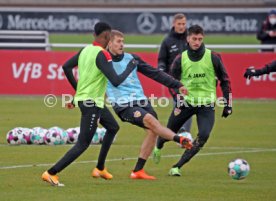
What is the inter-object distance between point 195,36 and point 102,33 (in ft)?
6.55

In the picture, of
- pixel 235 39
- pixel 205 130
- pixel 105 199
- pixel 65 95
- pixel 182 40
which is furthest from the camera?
pixel 235 39

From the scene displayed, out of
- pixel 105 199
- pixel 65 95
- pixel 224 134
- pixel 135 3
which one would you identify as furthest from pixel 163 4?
pixel 105 199

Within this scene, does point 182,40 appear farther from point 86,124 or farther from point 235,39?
point 235,39

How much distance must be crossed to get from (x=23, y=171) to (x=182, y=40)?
5.52 metres

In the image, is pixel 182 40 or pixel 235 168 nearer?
pixel 235 168

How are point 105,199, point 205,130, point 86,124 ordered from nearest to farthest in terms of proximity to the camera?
point 105,199
point 86,124
point 205,130

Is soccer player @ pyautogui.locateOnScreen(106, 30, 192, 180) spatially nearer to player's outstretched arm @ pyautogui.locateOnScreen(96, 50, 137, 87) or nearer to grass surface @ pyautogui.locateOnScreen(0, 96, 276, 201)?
grass surface @ pyautogui.locateOnScreen(0, 96, 276, 201)

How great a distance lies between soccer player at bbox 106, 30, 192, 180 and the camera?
14.1m

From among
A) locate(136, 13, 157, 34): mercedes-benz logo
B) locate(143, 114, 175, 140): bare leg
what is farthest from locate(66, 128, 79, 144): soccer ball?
locate(136, 13, 157, 34): mercedes-benz logo

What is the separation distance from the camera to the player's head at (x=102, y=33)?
1360 centimetres

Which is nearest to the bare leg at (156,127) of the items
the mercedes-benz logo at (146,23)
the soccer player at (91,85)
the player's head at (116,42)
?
the soccer player at (91,85)

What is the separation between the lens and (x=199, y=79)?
15281 millimetres

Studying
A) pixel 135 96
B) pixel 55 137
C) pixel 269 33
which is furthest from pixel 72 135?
pixel 269 33

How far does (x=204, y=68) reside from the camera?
15.2 meters
